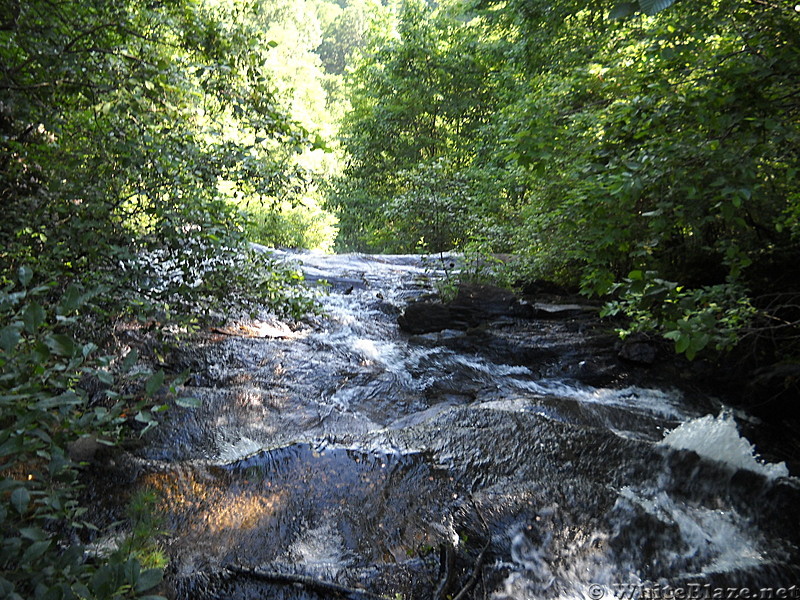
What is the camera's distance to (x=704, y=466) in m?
Result: 3.33

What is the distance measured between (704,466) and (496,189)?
1011cm

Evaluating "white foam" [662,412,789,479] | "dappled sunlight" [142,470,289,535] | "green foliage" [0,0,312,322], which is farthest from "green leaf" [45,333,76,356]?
"white foam" [662,412,789,479]

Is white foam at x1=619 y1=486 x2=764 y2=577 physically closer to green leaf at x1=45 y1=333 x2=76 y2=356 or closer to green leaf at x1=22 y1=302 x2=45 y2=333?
green leaf at x1=45 y1=333 x2=76 y2=356

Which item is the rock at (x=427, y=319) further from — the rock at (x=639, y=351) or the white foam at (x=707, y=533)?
the white foam at (x=707, y=533)

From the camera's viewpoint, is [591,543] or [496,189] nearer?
[591,543]

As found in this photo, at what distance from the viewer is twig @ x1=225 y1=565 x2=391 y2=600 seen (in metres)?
2.22

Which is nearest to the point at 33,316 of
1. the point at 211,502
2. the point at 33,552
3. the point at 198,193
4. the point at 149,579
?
the point at 33,552

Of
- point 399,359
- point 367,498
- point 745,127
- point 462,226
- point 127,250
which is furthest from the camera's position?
point 462,226

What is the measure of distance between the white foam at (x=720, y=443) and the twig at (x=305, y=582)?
2.62 metres

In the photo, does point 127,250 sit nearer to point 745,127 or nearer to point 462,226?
point 745,127

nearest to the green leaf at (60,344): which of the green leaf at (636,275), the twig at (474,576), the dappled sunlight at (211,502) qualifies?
the dappled sunlight at (211,502)

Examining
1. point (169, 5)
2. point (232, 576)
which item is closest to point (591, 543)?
point (232, 576)

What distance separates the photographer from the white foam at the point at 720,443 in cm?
338

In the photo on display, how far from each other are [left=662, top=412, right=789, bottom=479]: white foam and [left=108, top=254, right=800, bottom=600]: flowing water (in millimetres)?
19
